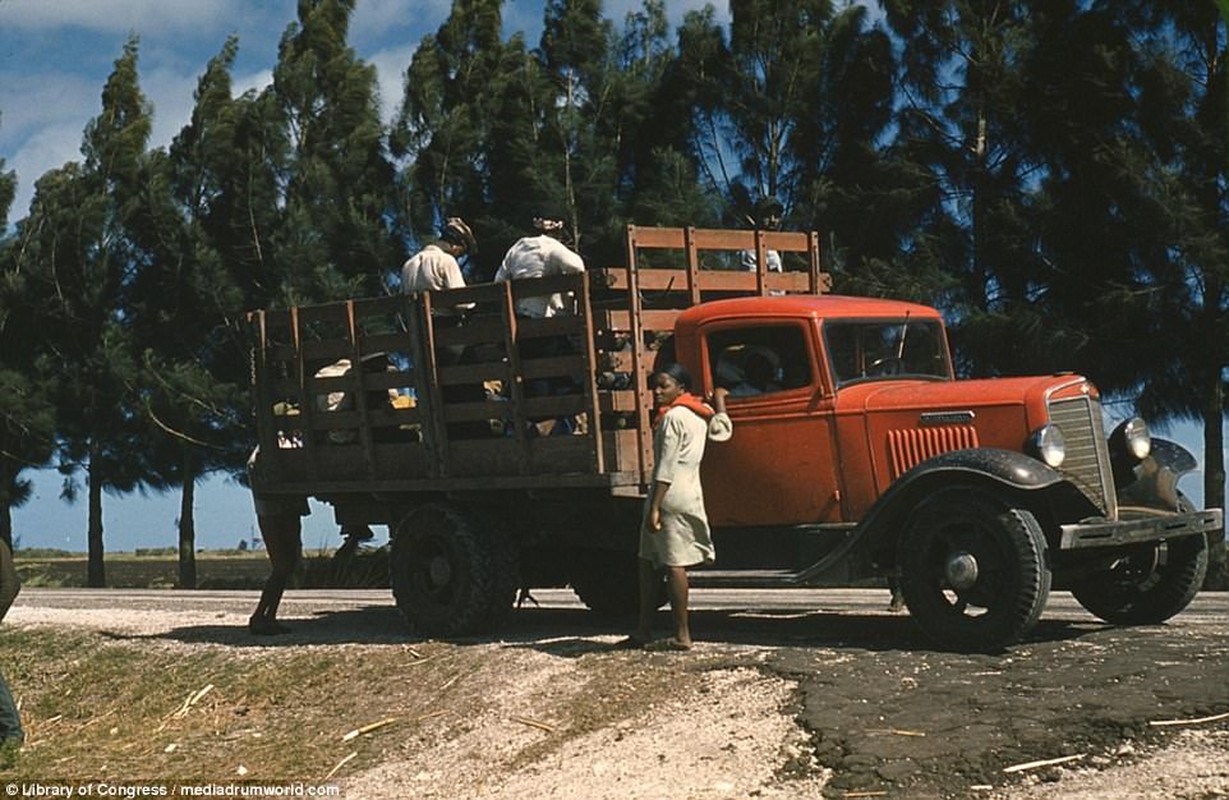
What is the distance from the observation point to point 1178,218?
2212cm

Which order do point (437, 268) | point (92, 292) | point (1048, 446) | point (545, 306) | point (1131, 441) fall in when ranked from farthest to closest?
point (92, 292) → point (437, 268) → point (545, 306) → point (1131, 441) → point (1048, 446)

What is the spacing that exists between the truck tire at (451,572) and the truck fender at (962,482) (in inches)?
121

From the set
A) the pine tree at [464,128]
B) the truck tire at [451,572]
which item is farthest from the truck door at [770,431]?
the pine tree at [464,128]

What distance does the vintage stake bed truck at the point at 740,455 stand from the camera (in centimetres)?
1089

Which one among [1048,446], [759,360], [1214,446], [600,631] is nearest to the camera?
[1048,446]

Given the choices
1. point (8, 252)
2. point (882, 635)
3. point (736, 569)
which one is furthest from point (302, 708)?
point (8, 252)

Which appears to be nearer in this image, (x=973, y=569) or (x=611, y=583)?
(x=973, y=569)

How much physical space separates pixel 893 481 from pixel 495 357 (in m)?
3.19

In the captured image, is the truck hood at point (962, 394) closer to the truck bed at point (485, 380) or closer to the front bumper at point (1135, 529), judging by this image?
the front bumper at point (1135, 529)

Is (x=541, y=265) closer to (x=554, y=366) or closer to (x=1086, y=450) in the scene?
(x=554, y=366)

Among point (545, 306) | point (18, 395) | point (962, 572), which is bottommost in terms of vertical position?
point (962, 572)

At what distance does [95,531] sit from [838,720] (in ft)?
94.9

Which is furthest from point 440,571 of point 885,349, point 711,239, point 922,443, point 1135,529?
point 1135,529

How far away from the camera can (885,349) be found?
12250 millimetres
